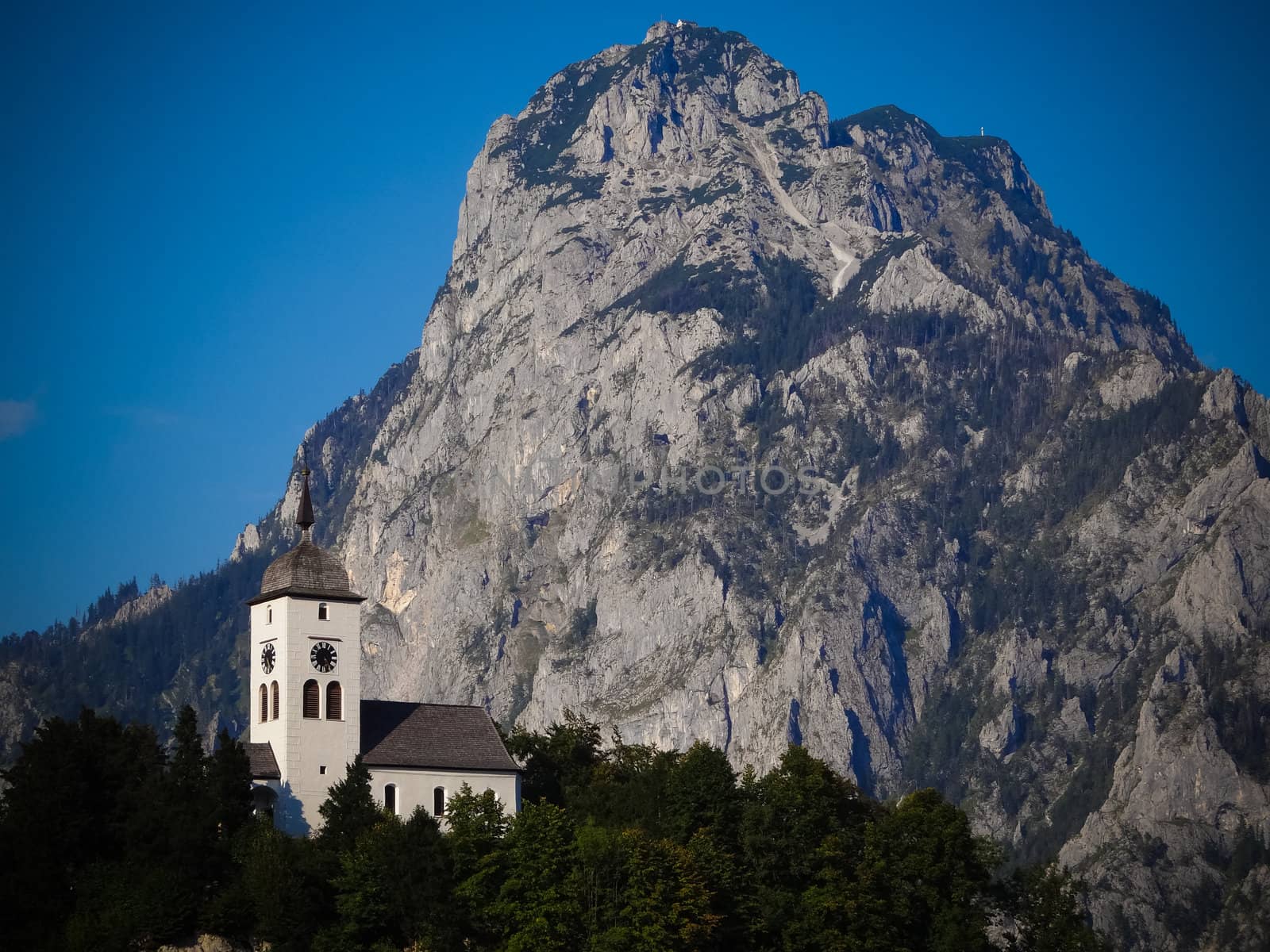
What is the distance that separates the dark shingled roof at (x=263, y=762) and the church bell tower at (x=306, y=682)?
21cm

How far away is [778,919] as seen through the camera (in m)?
140

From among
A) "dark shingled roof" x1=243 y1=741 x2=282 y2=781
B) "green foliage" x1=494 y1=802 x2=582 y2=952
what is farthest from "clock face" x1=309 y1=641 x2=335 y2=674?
"green foliage" x1=494 y1=802 x2=582 y2=952

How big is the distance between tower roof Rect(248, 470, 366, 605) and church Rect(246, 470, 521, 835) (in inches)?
3.1

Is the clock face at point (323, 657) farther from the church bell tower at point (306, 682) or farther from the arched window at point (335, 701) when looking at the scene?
the arched window at point (335, 701)

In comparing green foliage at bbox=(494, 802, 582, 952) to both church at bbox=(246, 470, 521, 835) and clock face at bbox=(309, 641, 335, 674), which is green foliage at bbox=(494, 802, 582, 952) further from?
clock face at bbox=(309, 641, 335, 674)

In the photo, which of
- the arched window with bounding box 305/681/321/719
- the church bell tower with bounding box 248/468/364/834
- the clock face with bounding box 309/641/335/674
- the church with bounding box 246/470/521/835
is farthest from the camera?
the clock face with bounding box 309/641/335/674

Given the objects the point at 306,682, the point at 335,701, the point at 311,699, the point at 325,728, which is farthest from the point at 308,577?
the point at 325,728

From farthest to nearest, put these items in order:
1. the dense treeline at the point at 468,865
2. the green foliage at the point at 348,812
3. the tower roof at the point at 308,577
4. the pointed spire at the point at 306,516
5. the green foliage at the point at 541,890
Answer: the pointed spire at the point at 306,516, the tower roof at the point at 308,577, the green foliage at the point at 348,812, the dense treeline at the point at 468,865, the green foliage at the point at 541,890

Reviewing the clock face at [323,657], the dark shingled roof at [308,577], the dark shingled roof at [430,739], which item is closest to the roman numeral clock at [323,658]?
the clock face at [323,657]

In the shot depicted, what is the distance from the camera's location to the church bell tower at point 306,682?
146500 mm

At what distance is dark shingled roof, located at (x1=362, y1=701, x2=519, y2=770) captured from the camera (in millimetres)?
150500

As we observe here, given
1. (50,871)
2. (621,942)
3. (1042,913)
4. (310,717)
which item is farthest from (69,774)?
(1042,913)

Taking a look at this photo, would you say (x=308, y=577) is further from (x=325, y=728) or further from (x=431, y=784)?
(x=431, y=784)

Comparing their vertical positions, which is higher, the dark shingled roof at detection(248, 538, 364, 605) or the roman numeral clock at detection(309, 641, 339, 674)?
the dark shingled roof at detection(248, 538, 364, 605)
